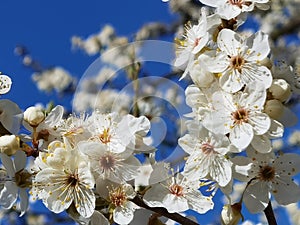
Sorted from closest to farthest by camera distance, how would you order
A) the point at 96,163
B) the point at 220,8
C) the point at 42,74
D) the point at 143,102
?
the point at 96,163 < the point at 220,8 < the point at 143,102 < the point at 42,74

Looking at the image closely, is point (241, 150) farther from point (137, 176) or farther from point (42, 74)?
point (42, 74)

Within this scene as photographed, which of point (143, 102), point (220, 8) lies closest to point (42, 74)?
point (143, 102)

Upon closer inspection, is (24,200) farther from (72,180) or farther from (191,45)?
(191,45)

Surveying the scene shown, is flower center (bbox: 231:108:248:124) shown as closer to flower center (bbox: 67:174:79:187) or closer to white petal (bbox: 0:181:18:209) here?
flower center (bbox: 67:174:79:187)

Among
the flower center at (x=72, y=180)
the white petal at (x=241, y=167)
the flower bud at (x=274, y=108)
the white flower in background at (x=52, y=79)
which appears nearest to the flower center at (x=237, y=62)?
the flower bud at (x=274, y=108)

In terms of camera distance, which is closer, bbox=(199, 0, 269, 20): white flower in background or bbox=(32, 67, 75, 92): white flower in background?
bbox=(199, 0, 269, 20): white flower in background

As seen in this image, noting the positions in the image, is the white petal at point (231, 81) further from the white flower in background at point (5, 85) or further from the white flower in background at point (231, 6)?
the white flower in background at point (5, 85)

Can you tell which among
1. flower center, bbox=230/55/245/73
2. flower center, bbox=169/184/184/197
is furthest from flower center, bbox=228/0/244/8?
flower center, bbox=169/184/184/197
